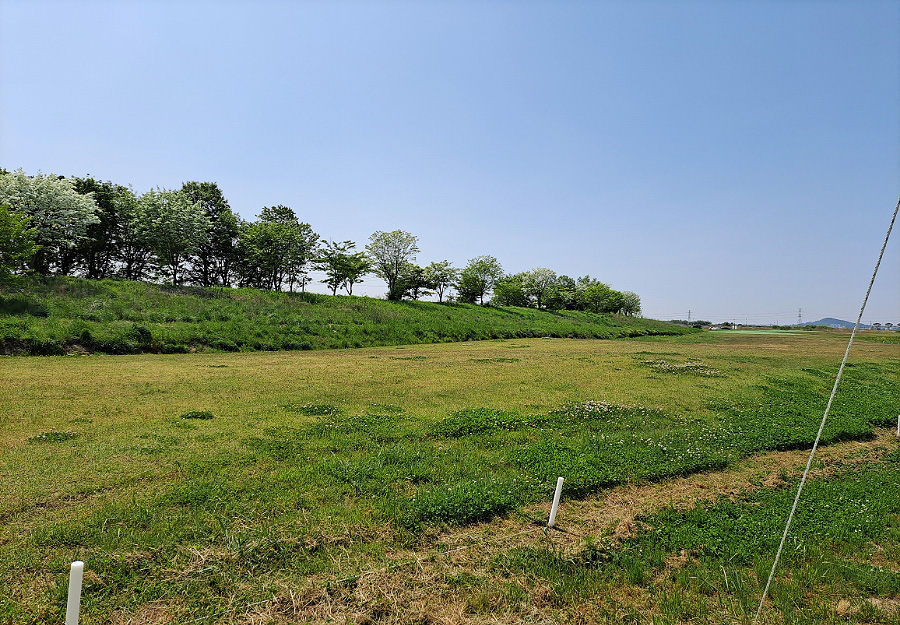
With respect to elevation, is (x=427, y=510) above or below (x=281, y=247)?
below

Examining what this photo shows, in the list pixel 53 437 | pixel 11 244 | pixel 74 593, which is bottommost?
pixel 53 437

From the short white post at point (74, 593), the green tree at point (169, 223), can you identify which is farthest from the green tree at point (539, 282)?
the short white post at point (74, 593)

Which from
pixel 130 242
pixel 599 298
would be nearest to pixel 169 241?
pixel 130 242

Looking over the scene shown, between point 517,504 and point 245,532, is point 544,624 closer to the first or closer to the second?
point 517,504

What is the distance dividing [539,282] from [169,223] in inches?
3262

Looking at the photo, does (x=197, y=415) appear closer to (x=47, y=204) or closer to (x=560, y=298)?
(x=47, y=204)

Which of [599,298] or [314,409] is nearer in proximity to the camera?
[314,409]

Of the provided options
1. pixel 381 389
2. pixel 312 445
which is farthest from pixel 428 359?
pixel 312 445

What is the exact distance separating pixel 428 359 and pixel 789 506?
19.4m

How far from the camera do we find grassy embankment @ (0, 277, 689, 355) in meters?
22.0

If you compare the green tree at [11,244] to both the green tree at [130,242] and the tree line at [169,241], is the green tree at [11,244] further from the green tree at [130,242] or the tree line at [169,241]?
the green tree at [130,242]

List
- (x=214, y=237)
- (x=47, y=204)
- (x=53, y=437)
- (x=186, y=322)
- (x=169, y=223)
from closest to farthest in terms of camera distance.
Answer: (x=53, y=437) → (x=186, y=322) → (x=47, y=204) → (x=169, y=223) → (x=214, y=237)

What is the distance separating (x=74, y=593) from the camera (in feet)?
10.2

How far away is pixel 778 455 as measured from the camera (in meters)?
9.70
